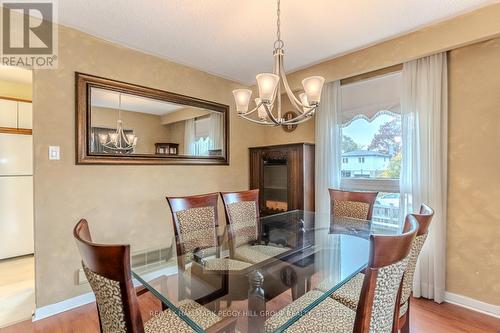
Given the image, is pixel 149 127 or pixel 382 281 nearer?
pixel 382 281

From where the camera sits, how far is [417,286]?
7.57 feet

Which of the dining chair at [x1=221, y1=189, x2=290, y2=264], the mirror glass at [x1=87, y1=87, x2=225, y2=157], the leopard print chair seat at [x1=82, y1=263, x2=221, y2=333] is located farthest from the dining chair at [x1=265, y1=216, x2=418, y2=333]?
the mirror glass at [x1=87, y1=87, x2=225, y2=157]

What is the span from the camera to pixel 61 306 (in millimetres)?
2125

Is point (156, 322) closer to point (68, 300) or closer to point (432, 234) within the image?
point (68, 300)

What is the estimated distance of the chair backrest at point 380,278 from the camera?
2.64 ft

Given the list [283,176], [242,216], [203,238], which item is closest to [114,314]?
[203,238]

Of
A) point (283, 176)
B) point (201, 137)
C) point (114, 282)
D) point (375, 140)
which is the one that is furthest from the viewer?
point (283, 176)

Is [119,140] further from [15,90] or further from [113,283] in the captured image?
[15,90]

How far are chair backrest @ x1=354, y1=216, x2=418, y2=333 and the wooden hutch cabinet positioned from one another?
6.82ft

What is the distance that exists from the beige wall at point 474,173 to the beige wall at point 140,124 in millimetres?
2898

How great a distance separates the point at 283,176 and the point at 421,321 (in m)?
1.93

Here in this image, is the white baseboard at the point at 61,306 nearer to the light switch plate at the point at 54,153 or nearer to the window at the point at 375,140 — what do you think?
the light switch plate at the point at 54,153

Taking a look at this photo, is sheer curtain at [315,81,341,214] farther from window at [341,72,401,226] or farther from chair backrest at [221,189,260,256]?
chair backrest at [221,189,260,256]

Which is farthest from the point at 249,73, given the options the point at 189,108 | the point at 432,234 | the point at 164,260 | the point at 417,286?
the point at 417,286
